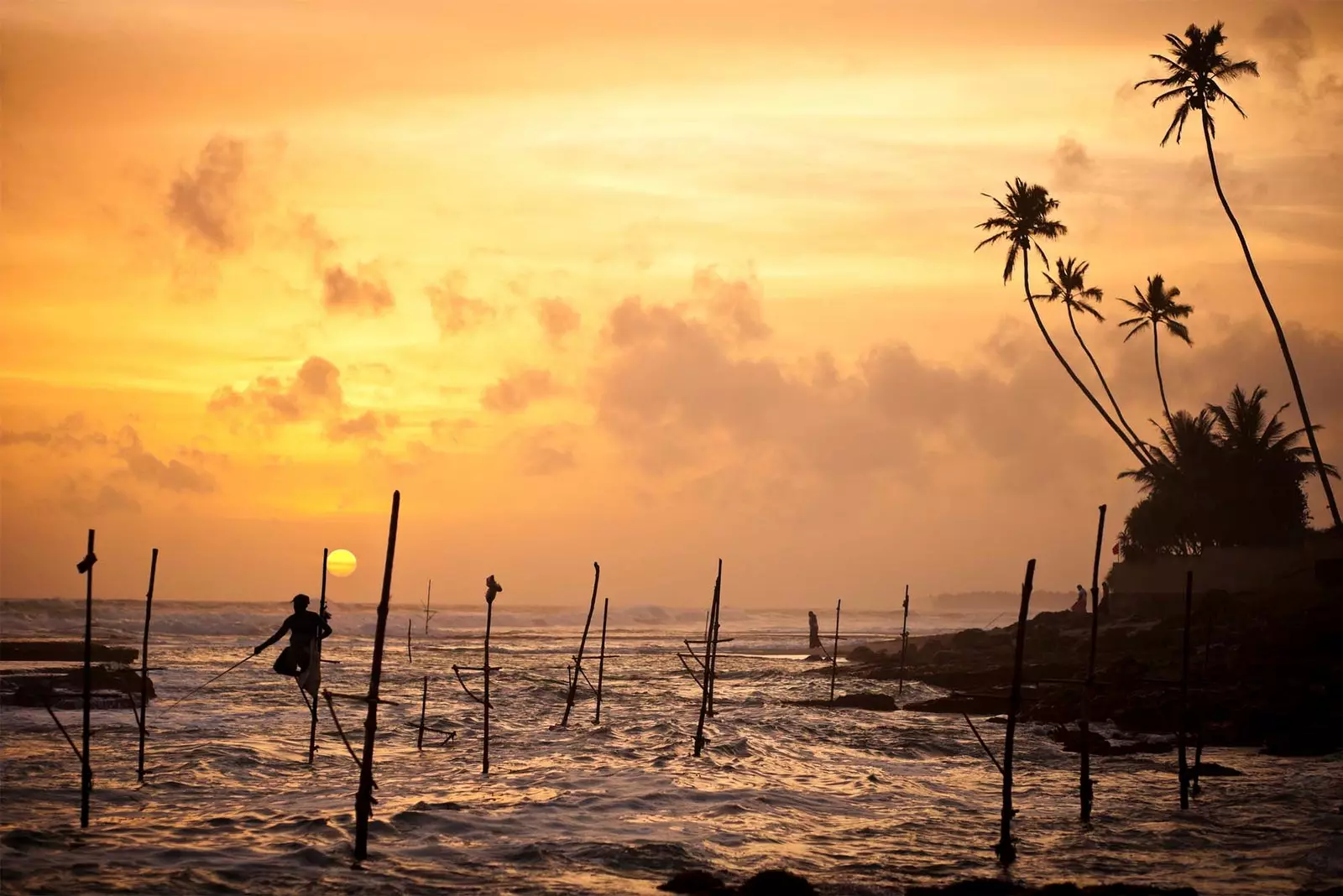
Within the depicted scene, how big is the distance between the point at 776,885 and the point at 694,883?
107 cm

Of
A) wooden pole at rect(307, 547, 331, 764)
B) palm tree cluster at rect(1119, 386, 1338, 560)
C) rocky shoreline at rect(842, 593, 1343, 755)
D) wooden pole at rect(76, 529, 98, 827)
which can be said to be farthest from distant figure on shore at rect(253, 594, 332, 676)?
palm tree cluster at rect(1119, 386, 1338, 560)

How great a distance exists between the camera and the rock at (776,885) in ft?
37.8

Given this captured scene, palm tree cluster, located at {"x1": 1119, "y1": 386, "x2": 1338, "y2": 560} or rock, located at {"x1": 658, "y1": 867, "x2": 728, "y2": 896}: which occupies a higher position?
palm tree cluster, located at {"x1": 1119, "y1": 386, "x2": 1338, "y2": 560}

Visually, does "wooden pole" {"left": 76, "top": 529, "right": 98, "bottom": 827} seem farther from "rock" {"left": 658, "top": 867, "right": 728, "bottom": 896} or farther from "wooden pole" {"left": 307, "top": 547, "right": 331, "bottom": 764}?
"rock" {"left": 658, "top": 867, "right": 728, "bottom": 896}

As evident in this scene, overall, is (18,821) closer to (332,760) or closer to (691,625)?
(332,760)

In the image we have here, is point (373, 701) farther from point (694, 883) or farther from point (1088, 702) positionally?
point (1088, 702)

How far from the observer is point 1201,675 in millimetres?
27016

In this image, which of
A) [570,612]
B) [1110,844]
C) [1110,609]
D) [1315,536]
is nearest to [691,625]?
[570,612]

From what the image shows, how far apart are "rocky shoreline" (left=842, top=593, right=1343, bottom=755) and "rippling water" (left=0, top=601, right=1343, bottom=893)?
1476mm

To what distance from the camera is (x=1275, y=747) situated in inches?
867

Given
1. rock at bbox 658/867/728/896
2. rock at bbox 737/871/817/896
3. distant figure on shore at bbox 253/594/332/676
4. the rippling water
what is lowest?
the rippling water

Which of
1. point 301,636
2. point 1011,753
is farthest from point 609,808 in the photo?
point 1011,753

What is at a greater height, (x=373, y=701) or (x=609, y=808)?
(x=373, y=701)

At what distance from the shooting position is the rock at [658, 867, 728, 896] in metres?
12.1
